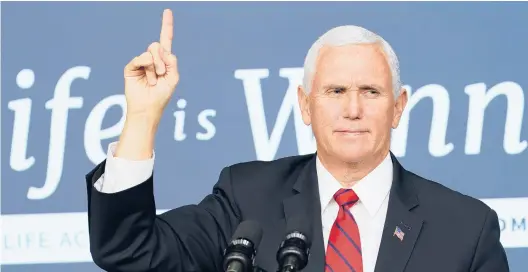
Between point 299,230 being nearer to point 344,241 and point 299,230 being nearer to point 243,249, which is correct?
point 243,249

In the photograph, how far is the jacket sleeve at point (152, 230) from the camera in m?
2.13

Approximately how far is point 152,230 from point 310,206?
1.24 ft

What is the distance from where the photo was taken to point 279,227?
7.77 ft

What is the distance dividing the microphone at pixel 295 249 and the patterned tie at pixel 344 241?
48cm

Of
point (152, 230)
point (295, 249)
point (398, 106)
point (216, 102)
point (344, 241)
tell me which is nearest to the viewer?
point (295, 249)

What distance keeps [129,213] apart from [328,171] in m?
0.53

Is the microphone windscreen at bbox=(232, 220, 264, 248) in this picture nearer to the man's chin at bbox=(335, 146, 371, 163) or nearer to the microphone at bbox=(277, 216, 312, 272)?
the microphone at bbox=(277, 216, 312, 272)

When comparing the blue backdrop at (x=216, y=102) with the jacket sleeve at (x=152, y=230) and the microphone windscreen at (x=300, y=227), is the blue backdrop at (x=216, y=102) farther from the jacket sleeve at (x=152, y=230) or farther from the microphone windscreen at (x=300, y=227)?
the microphone windscreen at (x=300, y=227)

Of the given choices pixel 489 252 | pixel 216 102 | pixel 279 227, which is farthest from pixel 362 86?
pixel 216 102

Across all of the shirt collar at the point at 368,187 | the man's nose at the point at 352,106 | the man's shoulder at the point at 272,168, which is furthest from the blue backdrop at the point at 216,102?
the man's nose at the point at 352,106

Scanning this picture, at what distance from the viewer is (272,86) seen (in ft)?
11.4

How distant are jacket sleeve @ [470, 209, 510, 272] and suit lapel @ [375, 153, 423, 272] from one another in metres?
0.14

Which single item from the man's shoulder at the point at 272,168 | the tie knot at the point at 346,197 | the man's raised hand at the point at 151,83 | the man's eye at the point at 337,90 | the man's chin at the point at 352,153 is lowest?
the tie knot at the point at 346,197

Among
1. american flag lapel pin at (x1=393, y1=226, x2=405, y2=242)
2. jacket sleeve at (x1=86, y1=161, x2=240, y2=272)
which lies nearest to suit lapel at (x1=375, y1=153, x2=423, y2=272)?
american flag lapel pin at (x1=393, y1=226, x2=405, y2=242)
